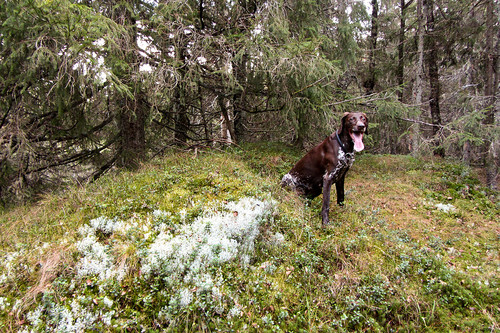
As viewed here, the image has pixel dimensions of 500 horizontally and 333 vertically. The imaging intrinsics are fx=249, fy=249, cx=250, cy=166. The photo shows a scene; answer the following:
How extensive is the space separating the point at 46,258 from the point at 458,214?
22.4 feet

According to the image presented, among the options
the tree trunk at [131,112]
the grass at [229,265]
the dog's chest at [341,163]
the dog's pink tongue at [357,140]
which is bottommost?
the grass at [229,265]

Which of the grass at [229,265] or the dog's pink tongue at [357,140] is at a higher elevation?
the dog's pink tongue at [357,140]

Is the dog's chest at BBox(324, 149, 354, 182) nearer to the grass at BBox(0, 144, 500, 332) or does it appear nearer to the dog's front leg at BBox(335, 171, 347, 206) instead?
the dog's front leg at BBox(335, 171, 347, 206)

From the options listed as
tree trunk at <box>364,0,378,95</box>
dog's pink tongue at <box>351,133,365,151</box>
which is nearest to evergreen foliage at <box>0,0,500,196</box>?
dog's pink tongue at <box>351,133,365,151</box>

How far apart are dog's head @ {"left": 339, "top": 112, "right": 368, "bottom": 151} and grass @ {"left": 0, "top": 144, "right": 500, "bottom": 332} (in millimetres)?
1324

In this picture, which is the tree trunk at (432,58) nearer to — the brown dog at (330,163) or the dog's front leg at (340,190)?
the dog's front leg at (340,190)

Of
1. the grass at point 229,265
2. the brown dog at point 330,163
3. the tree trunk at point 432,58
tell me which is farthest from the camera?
the tree trunk at point 432,58

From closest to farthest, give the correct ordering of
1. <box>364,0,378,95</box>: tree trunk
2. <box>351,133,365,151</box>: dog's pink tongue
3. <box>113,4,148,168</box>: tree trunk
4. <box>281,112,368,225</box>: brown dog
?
<box>351,133,365,151</box>: dog's pink tongue
<box>281,112,368,225</box>: brown dog
<box>113,4,148,168</box>: tree trunk
<box>364,0,378,95</box>: tree trunk

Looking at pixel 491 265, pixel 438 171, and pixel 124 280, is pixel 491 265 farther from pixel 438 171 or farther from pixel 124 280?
pixel 438 171

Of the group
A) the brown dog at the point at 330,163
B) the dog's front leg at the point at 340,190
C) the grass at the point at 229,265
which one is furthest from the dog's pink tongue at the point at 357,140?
the grass at the point at 229,265

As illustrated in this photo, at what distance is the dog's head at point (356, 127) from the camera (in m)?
3.89

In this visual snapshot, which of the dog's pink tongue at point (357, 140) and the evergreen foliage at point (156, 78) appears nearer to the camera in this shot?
the dog's pink tongue at point (357, 140)

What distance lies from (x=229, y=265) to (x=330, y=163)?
250cm

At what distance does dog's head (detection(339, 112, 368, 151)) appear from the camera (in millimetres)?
3887
